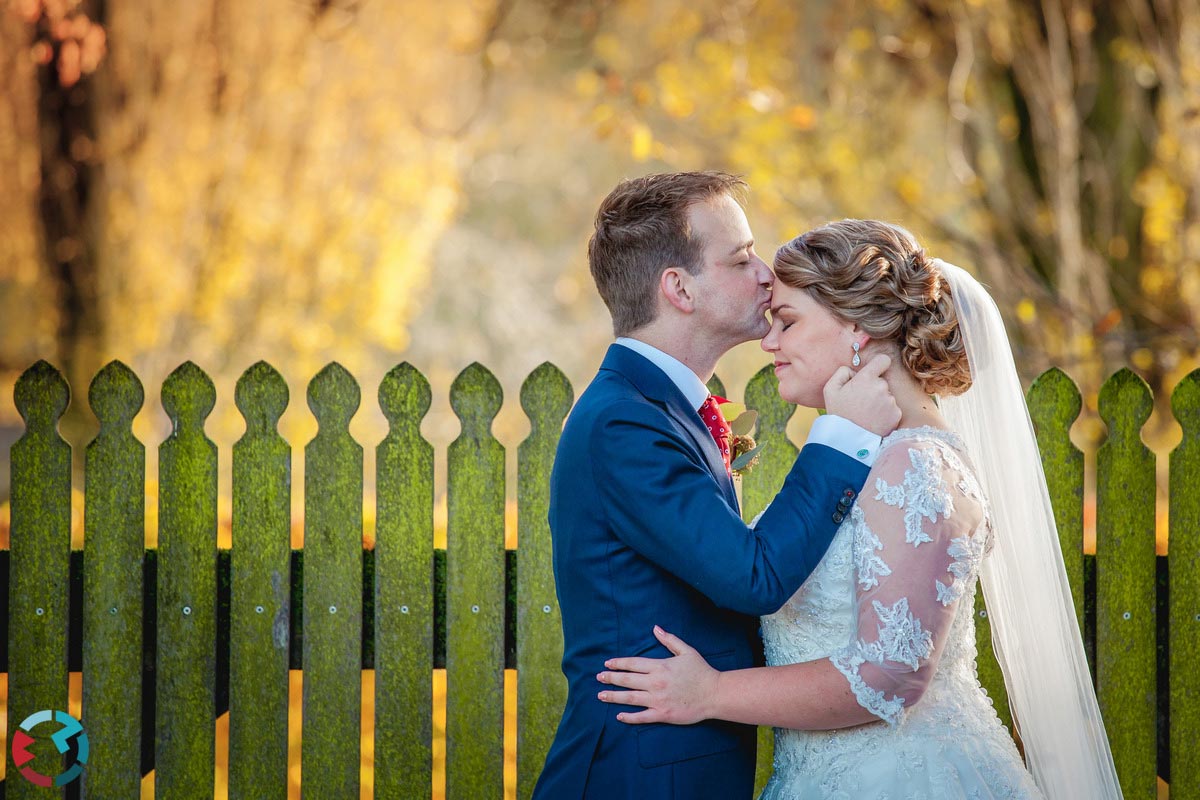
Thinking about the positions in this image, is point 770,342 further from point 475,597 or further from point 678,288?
point 475,597

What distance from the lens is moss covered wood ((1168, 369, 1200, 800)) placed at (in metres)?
3.29

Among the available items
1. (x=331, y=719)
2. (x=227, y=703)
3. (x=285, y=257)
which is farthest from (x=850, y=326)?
(x=285, y=257)

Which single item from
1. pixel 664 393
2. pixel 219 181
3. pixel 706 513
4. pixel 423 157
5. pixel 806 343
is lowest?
pixel 706 513

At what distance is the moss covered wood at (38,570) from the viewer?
334 centimetres

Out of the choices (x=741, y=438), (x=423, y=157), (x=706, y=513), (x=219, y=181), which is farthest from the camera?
(x=423, y=157)

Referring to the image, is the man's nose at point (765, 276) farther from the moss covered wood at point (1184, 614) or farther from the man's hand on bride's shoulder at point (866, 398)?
the moss covered wood at point (1184, 614)

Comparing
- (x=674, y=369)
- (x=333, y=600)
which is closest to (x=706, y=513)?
(x=674, y=369)

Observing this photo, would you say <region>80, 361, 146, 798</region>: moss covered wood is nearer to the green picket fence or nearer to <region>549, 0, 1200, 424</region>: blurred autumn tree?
the green picket fence

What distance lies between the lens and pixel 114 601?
11.0 ft

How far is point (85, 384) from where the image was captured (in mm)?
6867

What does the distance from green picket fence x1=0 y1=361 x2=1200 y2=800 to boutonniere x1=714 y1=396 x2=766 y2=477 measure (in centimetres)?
24

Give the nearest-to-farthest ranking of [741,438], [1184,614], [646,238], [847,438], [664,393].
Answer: [847,438] → [664,393] → [646,238] → [741,438] → [1184,614]

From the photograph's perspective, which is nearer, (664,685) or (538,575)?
(664,685)

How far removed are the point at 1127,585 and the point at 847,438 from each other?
160 centimetres
